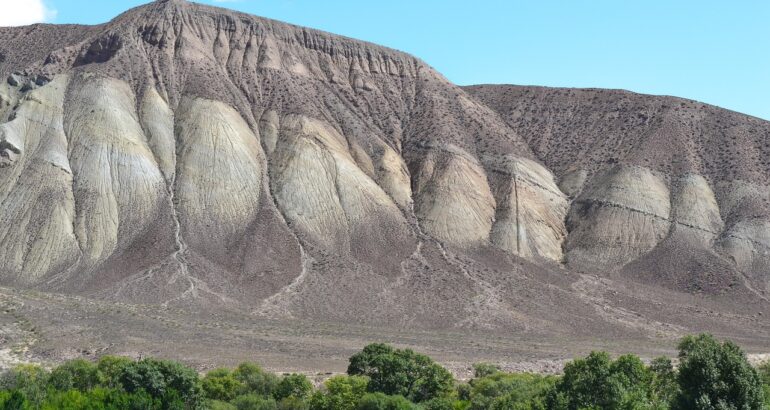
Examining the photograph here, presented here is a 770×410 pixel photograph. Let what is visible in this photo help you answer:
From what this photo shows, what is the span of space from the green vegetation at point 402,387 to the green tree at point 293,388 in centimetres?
5

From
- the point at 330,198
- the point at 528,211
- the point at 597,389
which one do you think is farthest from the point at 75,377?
the point at 528,211

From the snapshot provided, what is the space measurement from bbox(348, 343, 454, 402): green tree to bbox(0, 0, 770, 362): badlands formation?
30.2m

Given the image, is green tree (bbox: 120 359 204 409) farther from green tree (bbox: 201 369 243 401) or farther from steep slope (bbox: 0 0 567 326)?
steep slope (bbox: 0 0 567 326)

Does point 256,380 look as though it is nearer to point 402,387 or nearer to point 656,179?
point 402,387

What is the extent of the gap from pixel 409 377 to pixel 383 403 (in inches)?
268

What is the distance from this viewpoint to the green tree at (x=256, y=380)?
48.8 meters

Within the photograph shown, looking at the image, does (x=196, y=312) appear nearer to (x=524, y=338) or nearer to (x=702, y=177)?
(x=524, y=338)

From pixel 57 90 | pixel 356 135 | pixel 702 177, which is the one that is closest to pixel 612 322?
pixel 702 177

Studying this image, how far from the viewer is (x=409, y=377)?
165 ft

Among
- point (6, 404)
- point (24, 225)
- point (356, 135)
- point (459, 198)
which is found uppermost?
point (356, 135)

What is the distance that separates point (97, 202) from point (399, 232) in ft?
108

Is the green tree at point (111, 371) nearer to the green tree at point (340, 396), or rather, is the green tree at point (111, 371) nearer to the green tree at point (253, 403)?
the green tree at point (253, 403)

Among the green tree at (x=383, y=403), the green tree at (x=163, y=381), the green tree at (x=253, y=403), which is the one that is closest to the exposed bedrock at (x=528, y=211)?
the green tree at (x=383, y=403)

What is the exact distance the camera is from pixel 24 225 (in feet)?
295
